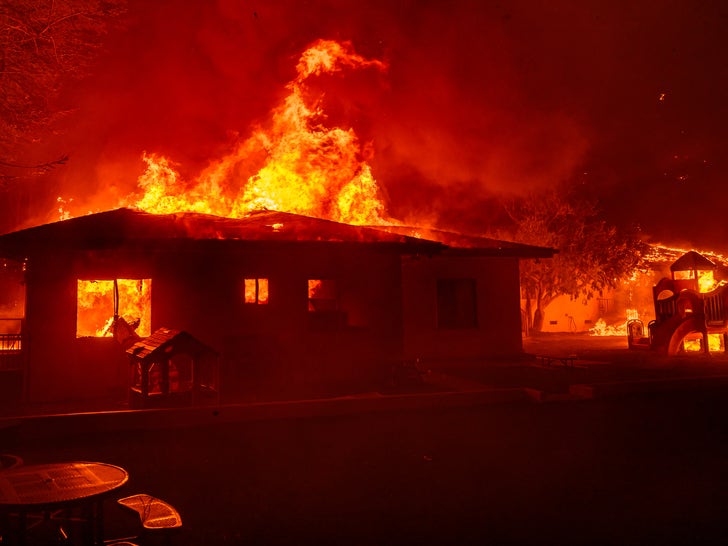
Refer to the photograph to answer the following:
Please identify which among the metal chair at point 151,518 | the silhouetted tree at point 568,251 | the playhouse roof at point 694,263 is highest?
the silhouetted tree at point 568,251

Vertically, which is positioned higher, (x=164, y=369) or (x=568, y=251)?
(x=568, y=251)

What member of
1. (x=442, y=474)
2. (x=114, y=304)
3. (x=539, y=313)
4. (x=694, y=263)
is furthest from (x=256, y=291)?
(x=539, y=313)

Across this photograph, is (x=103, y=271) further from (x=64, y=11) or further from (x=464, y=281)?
(x=464, y=281)

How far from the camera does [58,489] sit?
3.98 meters

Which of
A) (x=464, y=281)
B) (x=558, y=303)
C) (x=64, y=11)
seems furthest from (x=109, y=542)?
(x=558, y=303)

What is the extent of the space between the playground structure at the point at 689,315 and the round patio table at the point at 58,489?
18343 millimetres

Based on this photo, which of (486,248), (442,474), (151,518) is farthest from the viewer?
(486,248)

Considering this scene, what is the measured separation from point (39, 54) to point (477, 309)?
12534 millimetres

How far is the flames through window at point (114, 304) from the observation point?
1263 cm

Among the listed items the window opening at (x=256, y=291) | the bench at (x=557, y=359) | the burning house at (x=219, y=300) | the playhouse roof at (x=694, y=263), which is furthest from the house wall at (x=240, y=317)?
the playhouse roof at (x=694, y=263)

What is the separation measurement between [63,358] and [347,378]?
5.79 metres

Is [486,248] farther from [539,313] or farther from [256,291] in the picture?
[539,313]

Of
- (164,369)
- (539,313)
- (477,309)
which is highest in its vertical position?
(539,313)

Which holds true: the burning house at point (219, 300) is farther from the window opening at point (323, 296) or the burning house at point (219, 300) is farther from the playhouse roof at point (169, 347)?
the playhouse roof at point (169, 347)
